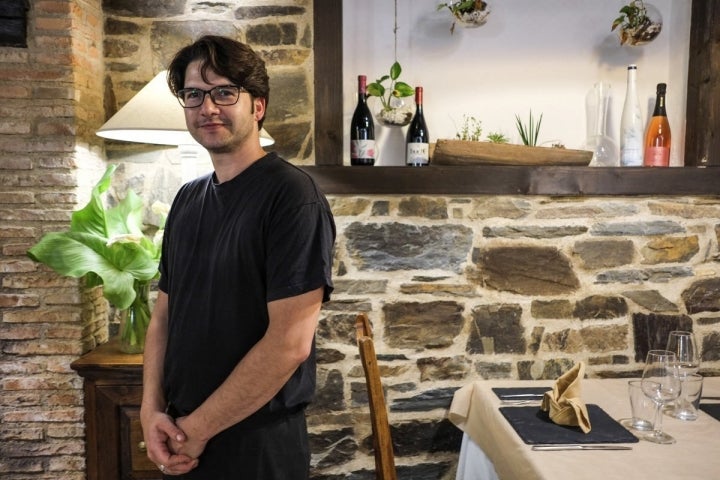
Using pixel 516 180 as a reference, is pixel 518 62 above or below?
above

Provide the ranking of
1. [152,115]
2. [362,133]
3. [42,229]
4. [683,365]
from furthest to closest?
[362,133], [42,229], [152,115], [683,365]

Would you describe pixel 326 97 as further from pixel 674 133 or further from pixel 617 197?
pixel 674 133

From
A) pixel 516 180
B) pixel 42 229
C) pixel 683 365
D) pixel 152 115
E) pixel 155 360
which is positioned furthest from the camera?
pixel 516 180

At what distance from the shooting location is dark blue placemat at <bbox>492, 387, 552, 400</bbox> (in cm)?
182

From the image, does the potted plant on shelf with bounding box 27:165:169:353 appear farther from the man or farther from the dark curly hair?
the dark curly hair

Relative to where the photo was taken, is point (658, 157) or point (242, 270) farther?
point (658, 157)

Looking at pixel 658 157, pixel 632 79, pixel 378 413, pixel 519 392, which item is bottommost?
pixel 519 392

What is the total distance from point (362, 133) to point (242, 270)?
1.24 meters

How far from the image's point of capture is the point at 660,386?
1.50 m

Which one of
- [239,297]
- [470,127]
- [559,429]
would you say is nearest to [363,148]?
[470,127]

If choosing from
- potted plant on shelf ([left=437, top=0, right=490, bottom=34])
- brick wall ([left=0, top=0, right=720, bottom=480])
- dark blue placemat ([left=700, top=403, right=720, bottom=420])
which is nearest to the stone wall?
brick wall ([left=0, top=0, right=720, bottom=480])

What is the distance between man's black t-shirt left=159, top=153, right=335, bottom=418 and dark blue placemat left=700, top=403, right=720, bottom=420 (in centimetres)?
119

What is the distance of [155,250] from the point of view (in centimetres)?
204

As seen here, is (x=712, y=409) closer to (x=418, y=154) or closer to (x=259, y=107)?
(x=418, y=154)
